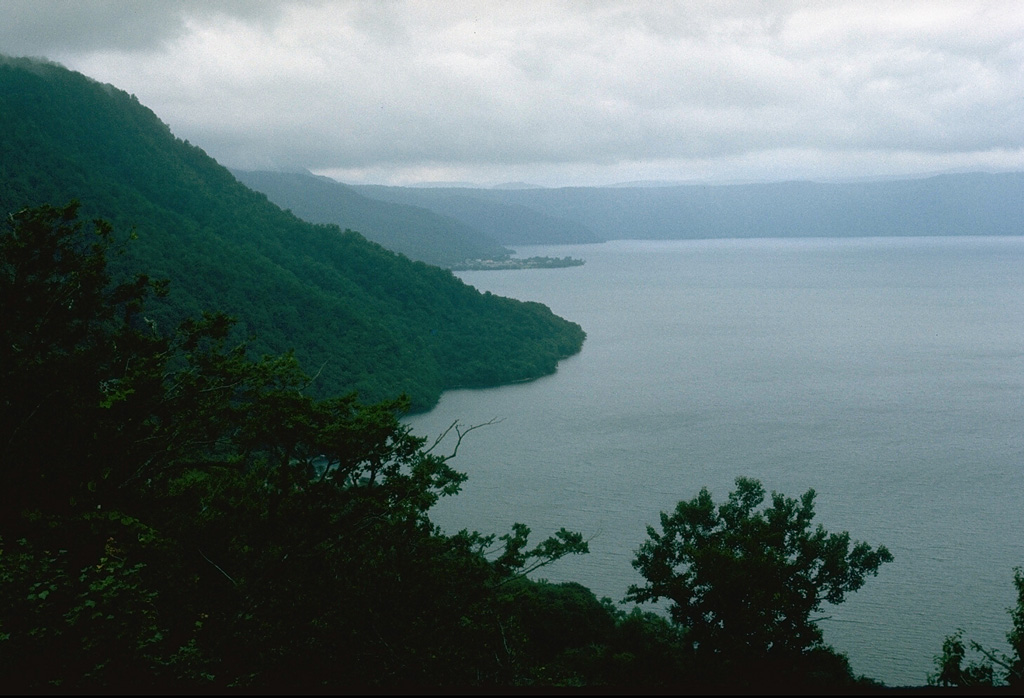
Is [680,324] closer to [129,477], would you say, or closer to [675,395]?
[675,395]

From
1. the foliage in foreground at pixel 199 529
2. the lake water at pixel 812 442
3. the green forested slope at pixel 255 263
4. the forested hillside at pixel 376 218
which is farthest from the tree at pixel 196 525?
the forested hillside at pixel 376 218

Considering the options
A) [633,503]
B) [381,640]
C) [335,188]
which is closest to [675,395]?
[633,503]

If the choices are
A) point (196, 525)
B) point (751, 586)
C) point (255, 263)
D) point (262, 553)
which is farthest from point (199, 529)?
point (255, 263)

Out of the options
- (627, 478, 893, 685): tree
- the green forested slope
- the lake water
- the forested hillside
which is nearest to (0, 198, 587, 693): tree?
(627, 478, 893, 685): tree

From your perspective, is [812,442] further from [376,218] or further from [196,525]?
[376,218]

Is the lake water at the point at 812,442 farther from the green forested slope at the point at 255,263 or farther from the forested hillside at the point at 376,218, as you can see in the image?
the forested hillside at the point at 376,218

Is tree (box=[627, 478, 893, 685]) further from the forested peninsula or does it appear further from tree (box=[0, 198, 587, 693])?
tree (box=[0, 198, 587, 693])
